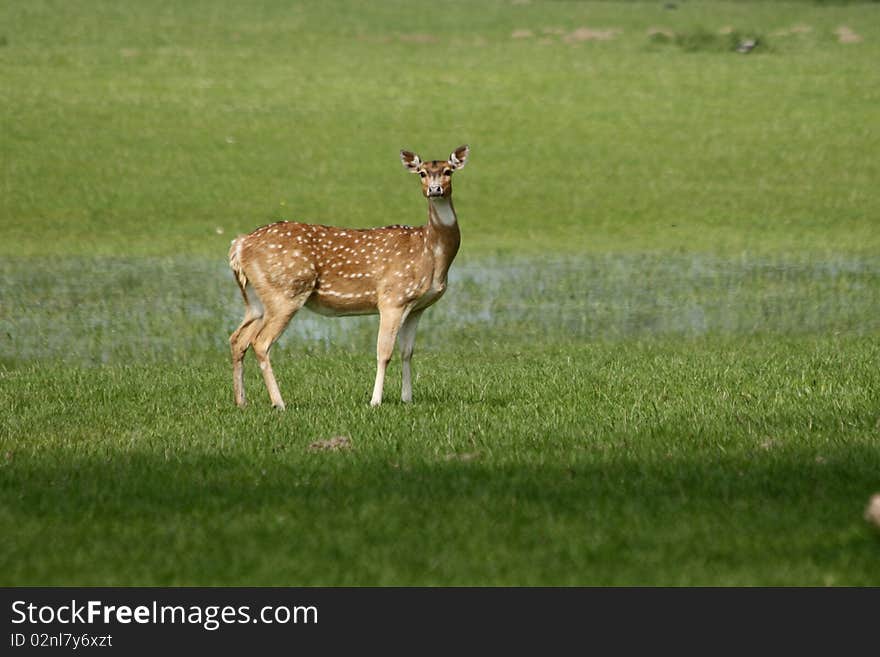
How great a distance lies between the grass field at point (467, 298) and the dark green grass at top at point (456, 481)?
4 cm

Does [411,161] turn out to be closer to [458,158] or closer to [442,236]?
[458,158]

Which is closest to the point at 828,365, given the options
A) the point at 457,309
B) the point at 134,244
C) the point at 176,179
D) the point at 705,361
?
the point at 705,361

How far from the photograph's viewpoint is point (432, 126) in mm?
44625

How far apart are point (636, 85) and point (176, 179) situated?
626 inches

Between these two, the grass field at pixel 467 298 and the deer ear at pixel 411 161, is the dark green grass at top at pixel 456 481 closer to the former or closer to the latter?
the grass field at pixel 467 298

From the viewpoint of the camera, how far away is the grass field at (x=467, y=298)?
33.9 feet

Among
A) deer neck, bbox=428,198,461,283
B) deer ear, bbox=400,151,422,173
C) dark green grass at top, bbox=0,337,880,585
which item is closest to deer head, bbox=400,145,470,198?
deer ear, bbox=400,151,422,173

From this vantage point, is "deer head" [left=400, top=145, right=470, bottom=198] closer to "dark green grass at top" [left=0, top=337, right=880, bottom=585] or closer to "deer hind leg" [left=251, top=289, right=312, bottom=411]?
"deer hind leg" [left=251, top=289, right=312, bottom=411]

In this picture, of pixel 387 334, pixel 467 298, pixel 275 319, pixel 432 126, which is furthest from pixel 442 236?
pixel 432 126

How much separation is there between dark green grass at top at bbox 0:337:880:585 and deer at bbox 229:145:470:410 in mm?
621

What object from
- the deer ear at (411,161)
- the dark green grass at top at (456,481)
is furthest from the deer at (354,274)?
the dark green grass at top at (456,481)

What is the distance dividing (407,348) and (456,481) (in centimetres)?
430

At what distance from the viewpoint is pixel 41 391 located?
17078 millimetres

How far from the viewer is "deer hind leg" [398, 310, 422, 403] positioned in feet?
51.8
